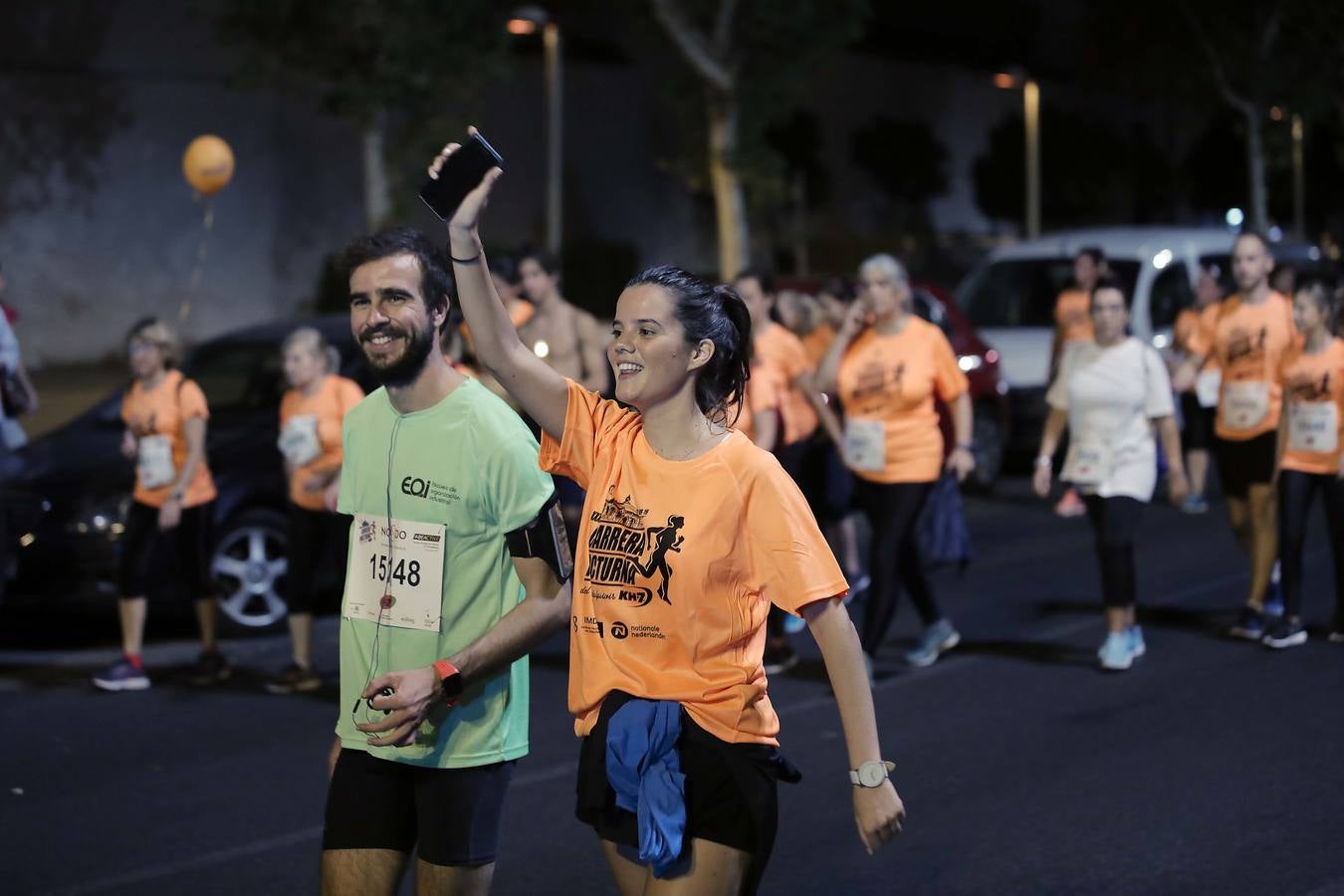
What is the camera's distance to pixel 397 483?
385cm

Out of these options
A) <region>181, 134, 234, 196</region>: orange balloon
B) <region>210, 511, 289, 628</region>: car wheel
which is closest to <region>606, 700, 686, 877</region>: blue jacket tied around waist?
<region>210, 511, 289, 628</region>: car wheel

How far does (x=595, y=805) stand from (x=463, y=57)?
2138 centimetres

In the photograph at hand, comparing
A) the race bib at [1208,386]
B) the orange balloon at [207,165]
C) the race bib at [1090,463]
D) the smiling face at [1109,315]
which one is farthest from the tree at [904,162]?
the race bib at [1090,463]

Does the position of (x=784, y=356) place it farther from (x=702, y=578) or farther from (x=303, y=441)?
(x=702, y=578)

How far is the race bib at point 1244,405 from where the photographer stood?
9.20 meters

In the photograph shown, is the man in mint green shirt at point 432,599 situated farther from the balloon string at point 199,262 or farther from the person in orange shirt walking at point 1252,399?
the person in orange shirt walking at point 1252,399

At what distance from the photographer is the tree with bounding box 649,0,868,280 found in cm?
2892

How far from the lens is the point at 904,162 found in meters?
44.3

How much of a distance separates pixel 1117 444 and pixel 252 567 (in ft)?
13.9

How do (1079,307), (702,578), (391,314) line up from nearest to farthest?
(702,578) → (391,314) → (1079,307)

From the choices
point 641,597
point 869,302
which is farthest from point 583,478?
point 869,302

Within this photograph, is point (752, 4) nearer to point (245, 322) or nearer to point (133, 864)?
point (245, 322)

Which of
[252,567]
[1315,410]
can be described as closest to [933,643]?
[1315,410]

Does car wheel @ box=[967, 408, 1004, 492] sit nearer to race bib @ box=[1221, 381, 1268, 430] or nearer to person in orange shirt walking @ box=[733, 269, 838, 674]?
person in orange shirt walking @ box=[733, 269, 838, 674]
